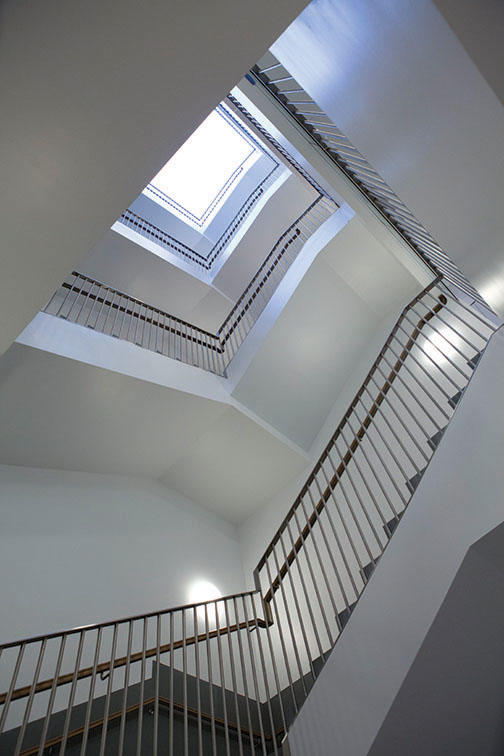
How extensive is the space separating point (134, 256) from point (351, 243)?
4331mm

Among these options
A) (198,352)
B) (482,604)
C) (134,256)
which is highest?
(134,256)

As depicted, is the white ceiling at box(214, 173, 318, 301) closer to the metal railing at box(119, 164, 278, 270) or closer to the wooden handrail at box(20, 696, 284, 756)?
the metal railing at box(119, 164, 278, 270)

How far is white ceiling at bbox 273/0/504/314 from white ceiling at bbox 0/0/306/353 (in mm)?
475

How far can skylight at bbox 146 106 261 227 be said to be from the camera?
454 inches

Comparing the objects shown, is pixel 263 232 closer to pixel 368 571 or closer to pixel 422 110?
pixel 422 110

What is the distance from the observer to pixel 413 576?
2.67m

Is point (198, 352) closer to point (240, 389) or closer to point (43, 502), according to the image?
point (240, 389)

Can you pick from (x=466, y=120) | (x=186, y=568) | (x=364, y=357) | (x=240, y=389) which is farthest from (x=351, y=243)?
(x=186, y=568)

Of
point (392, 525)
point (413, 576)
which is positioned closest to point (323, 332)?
point (392, 525)

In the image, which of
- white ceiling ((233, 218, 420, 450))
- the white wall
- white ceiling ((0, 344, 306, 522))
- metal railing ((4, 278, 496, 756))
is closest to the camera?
metal railing ((4, 278, 496, 756))

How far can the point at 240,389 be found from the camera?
245 inches

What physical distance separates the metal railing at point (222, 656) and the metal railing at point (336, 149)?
402mm

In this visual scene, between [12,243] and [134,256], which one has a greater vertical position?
[134,256]

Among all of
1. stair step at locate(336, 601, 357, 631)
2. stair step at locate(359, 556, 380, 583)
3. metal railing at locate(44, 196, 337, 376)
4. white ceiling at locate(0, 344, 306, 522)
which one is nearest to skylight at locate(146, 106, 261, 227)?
metal railing at locate(44, 196, 337, 376)
